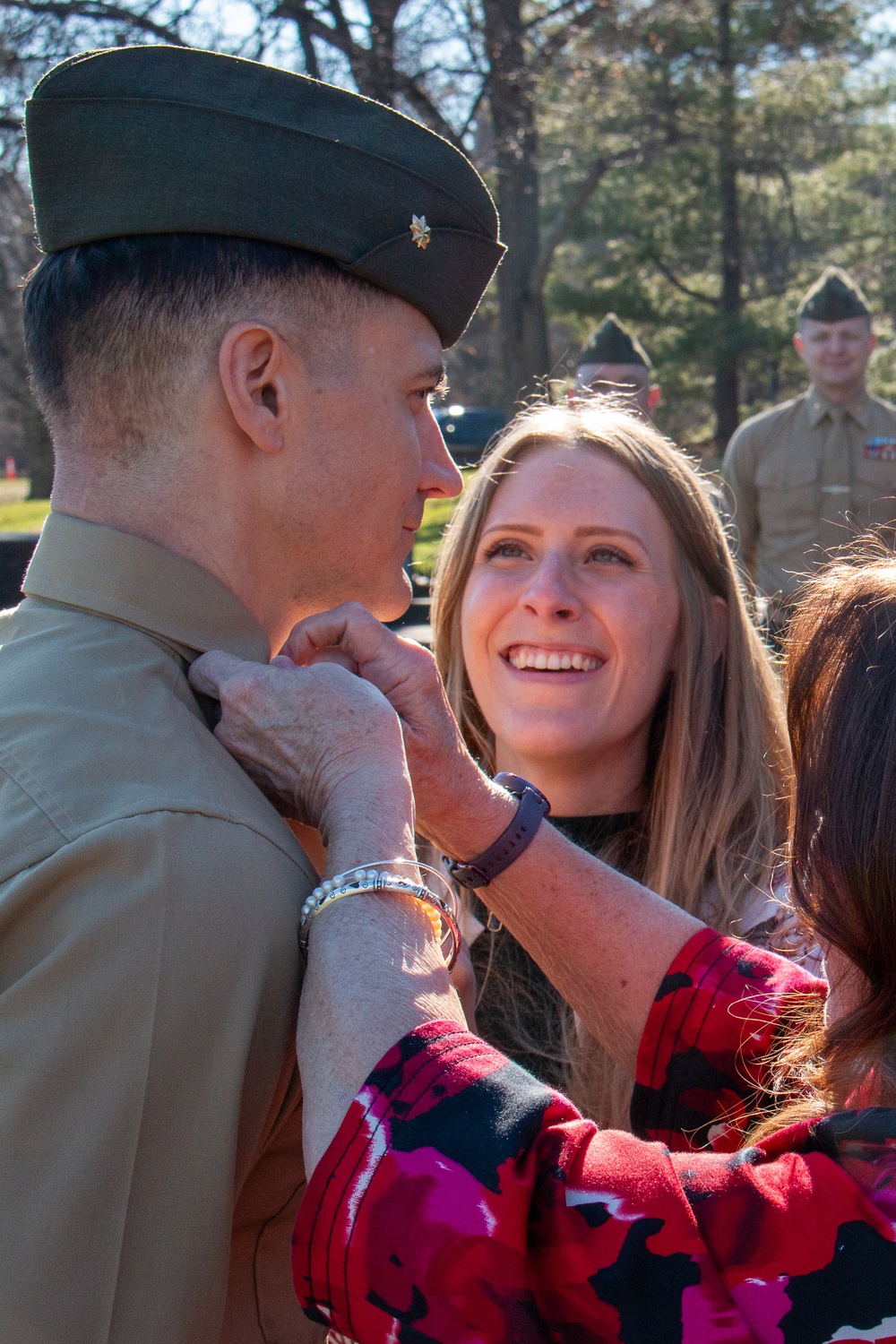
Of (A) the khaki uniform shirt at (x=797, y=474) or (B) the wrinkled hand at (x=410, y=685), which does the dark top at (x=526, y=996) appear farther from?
(A) the khaki uniform shirt at (x=797, y=474)

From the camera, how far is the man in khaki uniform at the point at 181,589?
114cm

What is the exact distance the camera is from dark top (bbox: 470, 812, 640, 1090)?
2336 millimetres

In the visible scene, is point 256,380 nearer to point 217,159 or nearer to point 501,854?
point 217,159

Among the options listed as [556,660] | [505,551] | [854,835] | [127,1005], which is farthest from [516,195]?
[127,1005]

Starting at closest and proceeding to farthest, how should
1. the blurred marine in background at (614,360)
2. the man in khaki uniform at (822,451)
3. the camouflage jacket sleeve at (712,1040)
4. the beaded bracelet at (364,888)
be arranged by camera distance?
the beaded bracelet at (364,888)
the camouflage jacket sleeve at (712,1040)
the blurred marine in background at (614,360)
the man in khaki uniform at (822,451)

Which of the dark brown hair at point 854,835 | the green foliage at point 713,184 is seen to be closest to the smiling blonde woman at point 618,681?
the dark brown hair at point 854,835

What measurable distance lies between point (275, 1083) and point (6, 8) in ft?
34.2

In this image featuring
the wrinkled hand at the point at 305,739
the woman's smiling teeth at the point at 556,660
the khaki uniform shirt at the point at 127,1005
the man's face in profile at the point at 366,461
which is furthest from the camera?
the woman's smiling teeth at the point at 556,660

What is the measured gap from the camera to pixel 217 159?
4.77 ft

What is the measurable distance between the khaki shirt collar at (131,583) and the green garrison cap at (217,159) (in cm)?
35

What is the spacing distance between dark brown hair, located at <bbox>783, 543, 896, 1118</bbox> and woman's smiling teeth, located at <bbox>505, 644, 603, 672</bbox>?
99 centimetres

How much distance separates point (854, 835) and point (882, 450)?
5.49 metres

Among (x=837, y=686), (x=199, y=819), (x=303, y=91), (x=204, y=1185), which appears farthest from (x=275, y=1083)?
(x=303, y=91)

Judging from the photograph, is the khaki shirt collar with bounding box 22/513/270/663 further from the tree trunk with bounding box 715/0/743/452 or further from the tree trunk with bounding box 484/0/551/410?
the tree trunk with bounding box 715/0/743/452
